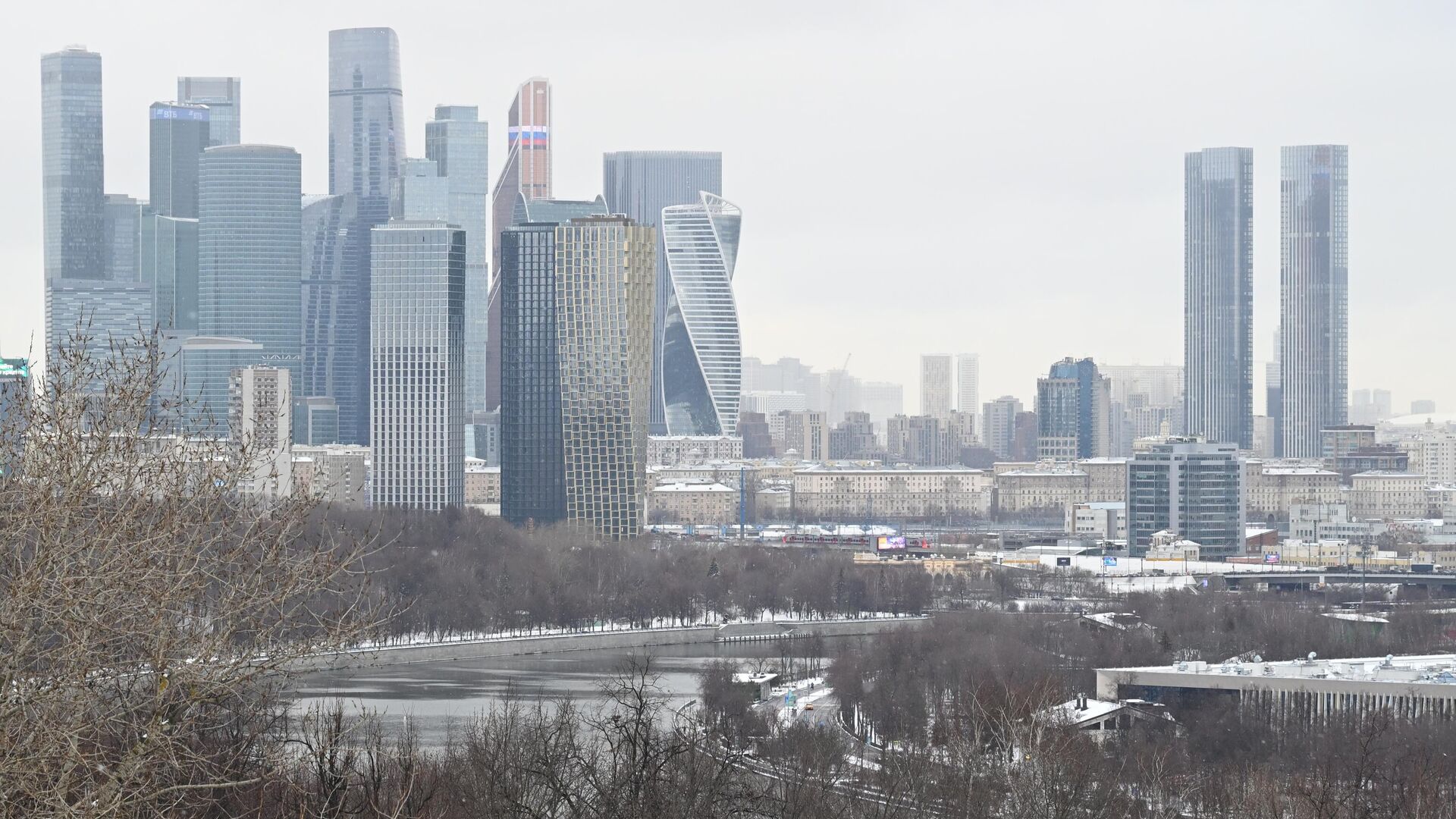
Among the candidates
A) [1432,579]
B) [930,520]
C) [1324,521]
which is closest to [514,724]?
[1432,579]

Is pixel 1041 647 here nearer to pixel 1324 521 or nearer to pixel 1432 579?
pixel 1432 579

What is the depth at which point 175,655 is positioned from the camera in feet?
37.3

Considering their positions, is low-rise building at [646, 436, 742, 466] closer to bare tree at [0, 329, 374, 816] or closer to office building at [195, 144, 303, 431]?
office building at [195, 144, 303, 431]

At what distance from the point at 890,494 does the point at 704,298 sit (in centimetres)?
1690

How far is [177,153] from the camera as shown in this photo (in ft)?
473

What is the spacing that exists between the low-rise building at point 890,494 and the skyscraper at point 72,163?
43.6 metres

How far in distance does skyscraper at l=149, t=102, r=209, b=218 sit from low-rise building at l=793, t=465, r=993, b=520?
133ft

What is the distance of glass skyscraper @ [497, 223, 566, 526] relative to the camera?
92438mm

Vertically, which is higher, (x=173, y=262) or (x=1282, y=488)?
(x=173, y=262)

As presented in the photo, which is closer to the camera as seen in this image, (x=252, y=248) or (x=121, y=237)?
(x=252, y=248)

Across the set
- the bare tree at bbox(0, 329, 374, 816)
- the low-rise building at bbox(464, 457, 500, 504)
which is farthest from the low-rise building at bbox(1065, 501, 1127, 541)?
the bare tree at bbox(0, 329, 374, 816)

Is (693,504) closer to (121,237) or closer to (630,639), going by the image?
(121,237)

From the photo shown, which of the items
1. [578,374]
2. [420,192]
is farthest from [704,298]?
[578,374]

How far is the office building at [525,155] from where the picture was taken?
516ft
